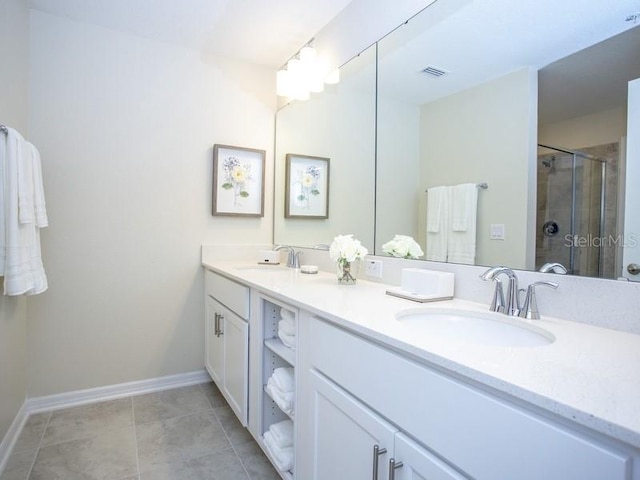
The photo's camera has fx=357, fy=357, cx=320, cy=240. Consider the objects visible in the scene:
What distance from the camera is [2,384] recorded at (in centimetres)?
161

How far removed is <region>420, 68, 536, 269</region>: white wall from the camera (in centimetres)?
113

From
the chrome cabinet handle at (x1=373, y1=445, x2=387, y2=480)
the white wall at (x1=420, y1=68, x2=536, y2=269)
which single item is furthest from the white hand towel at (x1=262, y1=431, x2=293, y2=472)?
the white wall at (x1=420, y1=68, x2=536, y2=269)

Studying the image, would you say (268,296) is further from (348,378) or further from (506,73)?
(506,73)

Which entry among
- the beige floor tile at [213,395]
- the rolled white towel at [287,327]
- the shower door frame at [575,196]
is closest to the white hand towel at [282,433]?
the rolled white towel at [287,327]

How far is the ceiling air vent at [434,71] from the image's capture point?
57.6 inches

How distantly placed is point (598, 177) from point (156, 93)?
92.8 inches

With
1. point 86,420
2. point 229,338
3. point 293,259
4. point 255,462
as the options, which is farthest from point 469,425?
point 86,420

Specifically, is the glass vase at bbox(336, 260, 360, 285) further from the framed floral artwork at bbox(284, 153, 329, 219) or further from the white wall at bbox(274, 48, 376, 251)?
the framed floral artwork at bbox(284, 153, 329, 219)

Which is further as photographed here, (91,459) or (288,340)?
(91,459)

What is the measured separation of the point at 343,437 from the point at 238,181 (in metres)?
1.91

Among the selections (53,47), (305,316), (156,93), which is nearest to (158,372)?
(305,316)

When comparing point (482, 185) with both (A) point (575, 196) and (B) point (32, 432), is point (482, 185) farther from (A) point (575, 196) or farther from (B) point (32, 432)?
(B) point (32, 432)

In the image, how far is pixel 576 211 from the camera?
0.99 metres

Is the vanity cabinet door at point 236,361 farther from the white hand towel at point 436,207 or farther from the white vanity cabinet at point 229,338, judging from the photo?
the white hand towel at point 436,207
